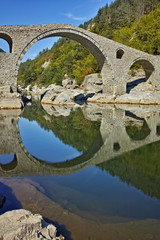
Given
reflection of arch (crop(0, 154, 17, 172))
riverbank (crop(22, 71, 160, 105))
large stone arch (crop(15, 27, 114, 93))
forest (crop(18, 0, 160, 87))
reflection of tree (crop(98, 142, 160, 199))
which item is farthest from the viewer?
forest (crop(18, 0, 160, 87))

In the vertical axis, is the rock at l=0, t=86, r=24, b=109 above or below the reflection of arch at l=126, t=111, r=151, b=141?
above

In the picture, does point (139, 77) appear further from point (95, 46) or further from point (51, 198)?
point (51, 198)

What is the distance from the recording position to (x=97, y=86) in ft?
83.4

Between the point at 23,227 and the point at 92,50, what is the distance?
19484mm

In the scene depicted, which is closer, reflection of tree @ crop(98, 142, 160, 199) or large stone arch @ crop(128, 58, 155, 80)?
reflection of tree @ crop(98, 142, 160, 199)

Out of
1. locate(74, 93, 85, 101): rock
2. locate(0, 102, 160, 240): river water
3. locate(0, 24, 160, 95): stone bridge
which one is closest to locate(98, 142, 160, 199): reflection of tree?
locate(0, 102, 160, 240): river water

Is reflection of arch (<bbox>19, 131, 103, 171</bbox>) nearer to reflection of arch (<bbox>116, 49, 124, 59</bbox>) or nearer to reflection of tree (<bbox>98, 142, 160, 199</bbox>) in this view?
reflection of tree (<bbox>98, 142, 160, 199</bbox>)

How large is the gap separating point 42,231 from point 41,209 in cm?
75

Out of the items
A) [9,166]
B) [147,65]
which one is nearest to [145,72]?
[147,65]

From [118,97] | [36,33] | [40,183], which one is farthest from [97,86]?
[40,183]

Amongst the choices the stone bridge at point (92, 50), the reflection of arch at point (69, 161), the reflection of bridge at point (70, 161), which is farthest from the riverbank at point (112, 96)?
the reflection of arch at point (69, 161)

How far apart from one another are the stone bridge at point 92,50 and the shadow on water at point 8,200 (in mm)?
13053

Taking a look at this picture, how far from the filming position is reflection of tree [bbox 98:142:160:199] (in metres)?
3.42

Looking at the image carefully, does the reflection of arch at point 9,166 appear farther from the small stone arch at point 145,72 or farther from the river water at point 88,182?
the small stone arch at point 145,72
